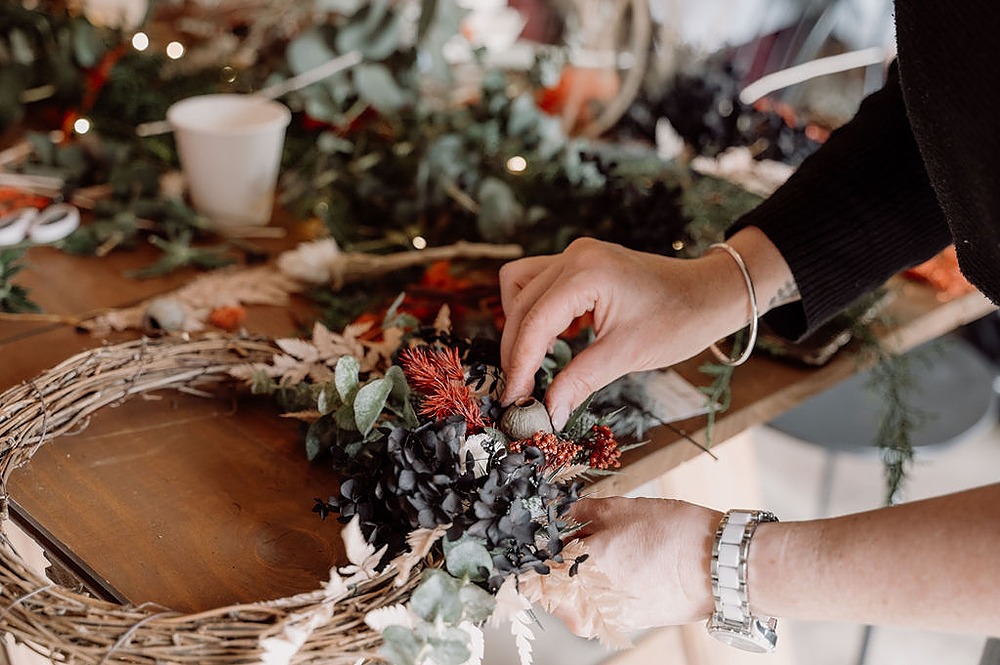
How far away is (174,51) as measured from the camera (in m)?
1.65

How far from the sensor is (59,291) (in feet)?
3.85

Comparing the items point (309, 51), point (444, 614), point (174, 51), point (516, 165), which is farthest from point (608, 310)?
point (174, 51)

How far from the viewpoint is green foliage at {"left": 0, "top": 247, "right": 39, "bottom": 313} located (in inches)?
43.4

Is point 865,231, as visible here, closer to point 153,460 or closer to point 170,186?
point 153,460

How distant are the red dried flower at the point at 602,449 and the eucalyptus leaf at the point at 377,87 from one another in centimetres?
83

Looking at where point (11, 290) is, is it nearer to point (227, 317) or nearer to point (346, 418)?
point (227, 317)

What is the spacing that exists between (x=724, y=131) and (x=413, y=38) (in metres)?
0.52

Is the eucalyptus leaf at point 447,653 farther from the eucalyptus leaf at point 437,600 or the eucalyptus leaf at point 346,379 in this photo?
the eucalyptus leaf at point 346,379

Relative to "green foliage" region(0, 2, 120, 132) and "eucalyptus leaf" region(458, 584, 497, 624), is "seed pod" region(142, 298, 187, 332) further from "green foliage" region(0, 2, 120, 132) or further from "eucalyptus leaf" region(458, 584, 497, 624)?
"green foliage" region(0, 2, 120, 132)

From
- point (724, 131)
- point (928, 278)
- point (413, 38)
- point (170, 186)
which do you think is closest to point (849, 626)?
point (928, 278)

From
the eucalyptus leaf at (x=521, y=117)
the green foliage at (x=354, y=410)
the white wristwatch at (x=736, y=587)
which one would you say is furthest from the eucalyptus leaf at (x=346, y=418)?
the eucalyptus leaf at (x=521, y=117)

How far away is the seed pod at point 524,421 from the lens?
0.80 m

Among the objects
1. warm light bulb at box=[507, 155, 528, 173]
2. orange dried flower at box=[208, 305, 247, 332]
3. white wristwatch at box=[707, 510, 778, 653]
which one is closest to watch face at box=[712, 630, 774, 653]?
white wristwatch at box=[707, 510, 778, 653]

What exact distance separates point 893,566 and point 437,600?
0.32 meters
